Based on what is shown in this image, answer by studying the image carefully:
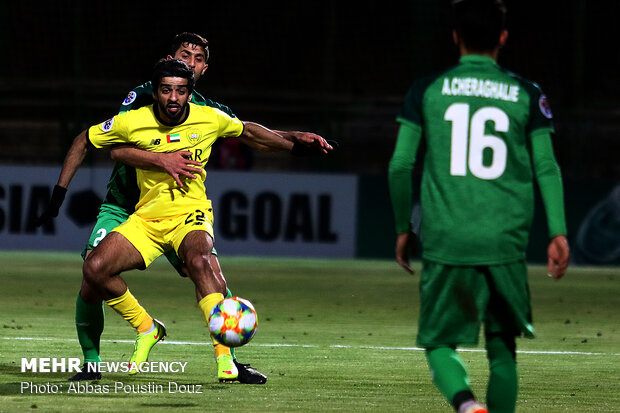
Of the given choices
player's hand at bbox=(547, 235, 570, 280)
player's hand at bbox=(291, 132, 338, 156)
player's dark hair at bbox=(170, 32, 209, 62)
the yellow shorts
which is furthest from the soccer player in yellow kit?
player's hand at bbox=(547, 235, 570, 280)

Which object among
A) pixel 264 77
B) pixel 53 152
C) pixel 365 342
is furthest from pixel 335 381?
pixel 264 77

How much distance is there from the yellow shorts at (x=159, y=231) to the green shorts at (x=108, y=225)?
16 cm

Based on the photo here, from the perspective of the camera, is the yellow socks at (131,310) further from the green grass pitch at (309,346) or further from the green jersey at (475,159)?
the green jersey at (475,159)

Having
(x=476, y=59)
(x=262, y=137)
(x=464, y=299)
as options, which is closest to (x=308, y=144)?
(x=262, y=137)

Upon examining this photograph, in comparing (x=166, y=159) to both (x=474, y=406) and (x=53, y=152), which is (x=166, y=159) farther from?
(x=53, y=152)

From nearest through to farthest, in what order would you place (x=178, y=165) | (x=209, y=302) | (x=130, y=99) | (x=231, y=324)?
(x=231, y=324)
(x=209, y=302)
(x=178, y=165)
(x=130, y=99)

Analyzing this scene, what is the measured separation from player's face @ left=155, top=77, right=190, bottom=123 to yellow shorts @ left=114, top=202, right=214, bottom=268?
61cm

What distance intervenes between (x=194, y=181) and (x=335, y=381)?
1480 mm

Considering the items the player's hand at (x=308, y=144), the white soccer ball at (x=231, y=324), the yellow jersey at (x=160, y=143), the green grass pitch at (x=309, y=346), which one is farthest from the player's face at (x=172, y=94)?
the green grass pitch at (x=309, y=346)

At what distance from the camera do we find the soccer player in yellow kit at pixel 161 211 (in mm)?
7078

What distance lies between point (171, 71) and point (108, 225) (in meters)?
1.09

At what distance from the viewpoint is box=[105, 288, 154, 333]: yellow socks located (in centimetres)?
722

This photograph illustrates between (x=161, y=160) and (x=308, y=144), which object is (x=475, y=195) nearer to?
(x=161, y=160)

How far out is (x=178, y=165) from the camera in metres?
7.18
